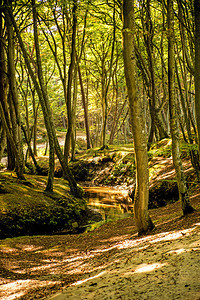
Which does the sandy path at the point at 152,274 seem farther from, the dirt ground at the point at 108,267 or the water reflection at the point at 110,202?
the water reflection at the point at 110,202

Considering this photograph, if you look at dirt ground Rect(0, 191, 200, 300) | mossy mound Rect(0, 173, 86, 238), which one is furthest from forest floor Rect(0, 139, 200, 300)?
mossy mound Rect(0, 173, 86, 238)

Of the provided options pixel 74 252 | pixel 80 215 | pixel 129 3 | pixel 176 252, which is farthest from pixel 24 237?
pixel 129 3

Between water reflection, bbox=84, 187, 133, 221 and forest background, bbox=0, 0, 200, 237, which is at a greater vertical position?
forest background, bbox=0, 0, 200, 237

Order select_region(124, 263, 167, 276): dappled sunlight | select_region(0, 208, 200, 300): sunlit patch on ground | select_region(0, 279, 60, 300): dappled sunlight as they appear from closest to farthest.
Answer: select_region(0, 208, 200, 300): sunlit patch on ground, select_region(124, 263, 167, 276): dappled sunlight, select_region(0, 279, 60, 300): dappled sunlight

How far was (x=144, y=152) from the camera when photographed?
5473mm

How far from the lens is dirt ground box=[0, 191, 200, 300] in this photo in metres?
2.90

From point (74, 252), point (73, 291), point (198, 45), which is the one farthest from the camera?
point (74, 252)

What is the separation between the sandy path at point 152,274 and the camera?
2.70m

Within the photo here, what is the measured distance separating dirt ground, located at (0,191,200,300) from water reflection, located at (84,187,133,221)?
3.91 meters

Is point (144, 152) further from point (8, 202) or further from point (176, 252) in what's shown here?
point (8, 202)

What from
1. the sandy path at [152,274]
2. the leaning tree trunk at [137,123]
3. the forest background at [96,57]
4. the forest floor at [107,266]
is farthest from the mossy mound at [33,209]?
the sandy path at [152,274]

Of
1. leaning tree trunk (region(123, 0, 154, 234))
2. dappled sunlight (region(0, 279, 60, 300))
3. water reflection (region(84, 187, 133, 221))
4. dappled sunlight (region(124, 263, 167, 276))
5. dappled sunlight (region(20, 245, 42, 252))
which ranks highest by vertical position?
leaning tree trunk (region(123, 0, 154, 234))

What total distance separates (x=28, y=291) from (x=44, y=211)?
515 centimetres

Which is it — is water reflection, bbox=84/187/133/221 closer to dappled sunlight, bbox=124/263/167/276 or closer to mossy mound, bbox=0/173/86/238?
mossy mound, bbox=0/173/86/238
